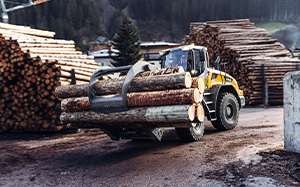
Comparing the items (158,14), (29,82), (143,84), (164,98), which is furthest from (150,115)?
(158,14)

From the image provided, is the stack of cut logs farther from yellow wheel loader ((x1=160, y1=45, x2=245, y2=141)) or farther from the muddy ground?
yellow wheel loader ((x1=160, y1=45, x2=245, y2=141))

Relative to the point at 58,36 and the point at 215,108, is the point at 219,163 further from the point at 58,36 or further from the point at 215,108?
the point at 58,36

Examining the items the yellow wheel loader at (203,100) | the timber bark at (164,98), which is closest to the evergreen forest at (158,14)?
the yellow wheel loader at (203,100)

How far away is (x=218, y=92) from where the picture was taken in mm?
8375

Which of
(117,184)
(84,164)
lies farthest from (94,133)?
(117,184)

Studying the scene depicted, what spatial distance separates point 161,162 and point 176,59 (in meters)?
3.43

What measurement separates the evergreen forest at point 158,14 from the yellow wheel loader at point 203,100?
83.1 m

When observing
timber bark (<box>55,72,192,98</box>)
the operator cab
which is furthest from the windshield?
timber bark (<box>55,72,192,98</box>)

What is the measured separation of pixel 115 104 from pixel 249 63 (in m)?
12.4

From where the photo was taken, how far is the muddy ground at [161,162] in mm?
4605

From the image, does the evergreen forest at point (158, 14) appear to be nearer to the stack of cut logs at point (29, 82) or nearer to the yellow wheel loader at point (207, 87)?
the stack of cut logs at point (29, 82)

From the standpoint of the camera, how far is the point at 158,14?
124 m

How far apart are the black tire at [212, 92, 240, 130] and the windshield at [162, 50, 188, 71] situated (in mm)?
1658

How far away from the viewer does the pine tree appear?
46.2 metres
